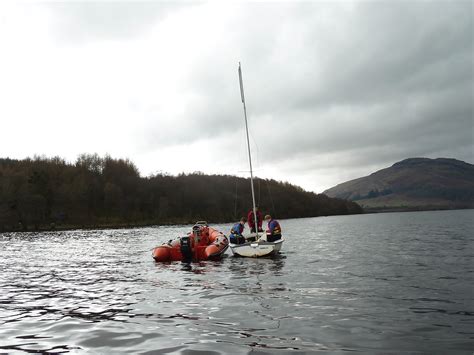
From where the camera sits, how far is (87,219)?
4515 inches

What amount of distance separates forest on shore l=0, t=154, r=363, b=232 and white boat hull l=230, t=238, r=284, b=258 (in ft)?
251

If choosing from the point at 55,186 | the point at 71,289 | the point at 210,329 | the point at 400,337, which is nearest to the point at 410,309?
the point at 400,337

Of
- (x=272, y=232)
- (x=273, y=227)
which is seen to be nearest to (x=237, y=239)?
(x=272, y=232)

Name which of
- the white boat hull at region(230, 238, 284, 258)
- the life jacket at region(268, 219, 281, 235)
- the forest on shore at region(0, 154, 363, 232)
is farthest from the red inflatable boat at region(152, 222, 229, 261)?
the forest on shore at region(0, 154, 363, 232)

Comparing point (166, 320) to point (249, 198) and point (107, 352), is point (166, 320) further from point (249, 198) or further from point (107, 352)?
point (249, 198)

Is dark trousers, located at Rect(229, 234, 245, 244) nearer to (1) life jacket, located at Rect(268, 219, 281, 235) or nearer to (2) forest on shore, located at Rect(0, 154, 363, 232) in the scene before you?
(1) life jacket, located at Rect(268, 219, 281, 235)

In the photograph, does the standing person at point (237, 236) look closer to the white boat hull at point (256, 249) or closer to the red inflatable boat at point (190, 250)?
the white boat hull at point (256, 249)

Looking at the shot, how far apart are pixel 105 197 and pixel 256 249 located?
111186 millimetres

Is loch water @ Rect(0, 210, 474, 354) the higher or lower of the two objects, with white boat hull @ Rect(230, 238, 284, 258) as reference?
lower

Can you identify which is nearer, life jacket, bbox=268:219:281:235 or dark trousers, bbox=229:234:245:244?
dark trousers, bbox=229:234:245:244

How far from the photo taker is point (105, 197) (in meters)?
126

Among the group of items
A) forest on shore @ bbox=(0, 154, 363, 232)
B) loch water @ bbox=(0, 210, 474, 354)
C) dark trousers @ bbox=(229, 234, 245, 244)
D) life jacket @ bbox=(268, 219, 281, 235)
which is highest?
forest on shore @ bbox=(0, 154, 363, 232)

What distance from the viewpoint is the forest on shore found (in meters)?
99.6

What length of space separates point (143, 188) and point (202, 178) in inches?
1410
